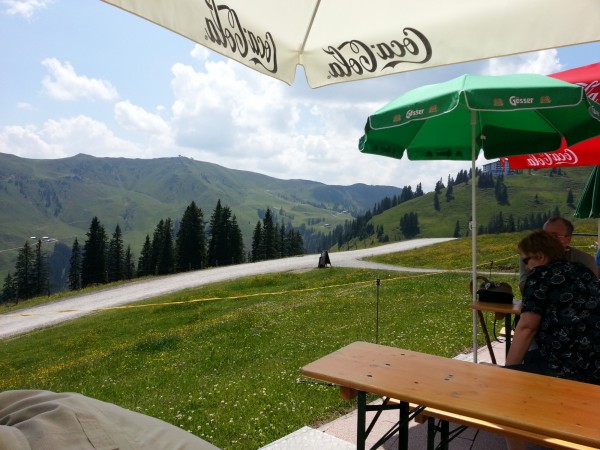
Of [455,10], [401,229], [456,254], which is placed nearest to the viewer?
[455,10]

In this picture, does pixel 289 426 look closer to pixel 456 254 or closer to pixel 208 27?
pixel 208 27

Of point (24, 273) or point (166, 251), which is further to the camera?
point (166, 251)

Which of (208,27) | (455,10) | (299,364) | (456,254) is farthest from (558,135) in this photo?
(456,254)

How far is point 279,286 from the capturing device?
28.3m

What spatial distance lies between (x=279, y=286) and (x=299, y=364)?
1988 cm

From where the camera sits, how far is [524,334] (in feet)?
11.8

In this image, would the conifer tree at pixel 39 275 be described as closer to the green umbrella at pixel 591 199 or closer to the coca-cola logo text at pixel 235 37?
the green umbrella at pixel 591 199

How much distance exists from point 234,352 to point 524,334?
8.14m

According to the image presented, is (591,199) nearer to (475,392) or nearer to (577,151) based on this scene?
(577,151)

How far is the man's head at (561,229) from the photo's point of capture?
5.93 m

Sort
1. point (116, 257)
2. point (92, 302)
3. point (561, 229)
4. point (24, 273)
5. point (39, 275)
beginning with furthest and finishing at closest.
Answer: point (116, 257) < point (39, 275) < point (24, 273) < point (92, 302) < point (561, 229)

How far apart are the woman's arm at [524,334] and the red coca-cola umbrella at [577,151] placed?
2561 mm

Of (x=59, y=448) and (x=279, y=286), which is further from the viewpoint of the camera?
(x=279, y=286)

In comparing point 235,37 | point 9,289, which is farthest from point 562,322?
point 9,289
